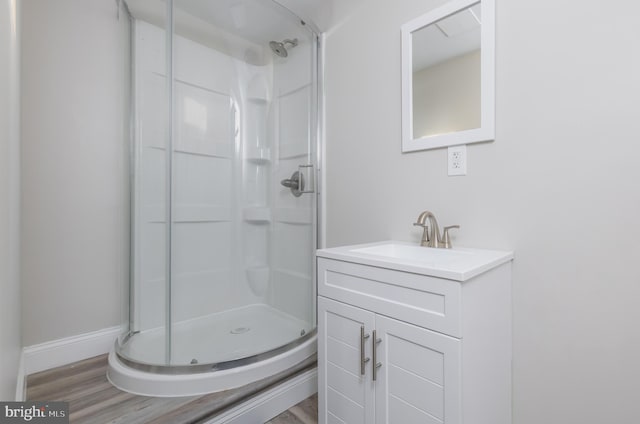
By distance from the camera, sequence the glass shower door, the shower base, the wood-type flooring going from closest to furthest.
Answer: the wood-type flooring, the shower base, the glass shower door

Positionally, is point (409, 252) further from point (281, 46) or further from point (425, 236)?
point (281, 46)

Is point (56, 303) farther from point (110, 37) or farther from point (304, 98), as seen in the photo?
point (304, 98)

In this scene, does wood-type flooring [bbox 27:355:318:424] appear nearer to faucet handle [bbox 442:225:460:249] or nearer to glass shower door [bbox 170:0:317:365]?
glass shower door [bbox 170:0:317:365]

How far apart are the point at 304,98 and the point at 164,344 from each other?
1592mm

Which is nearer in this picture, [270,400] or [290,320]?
[270,400]

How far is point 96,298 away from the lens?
1701 mm

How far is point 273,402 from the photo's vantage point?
136 cm

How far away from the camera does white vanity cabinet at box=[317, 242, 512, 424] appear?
2.78 ft

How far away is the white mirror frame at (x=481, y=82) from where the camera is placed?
1194 mm

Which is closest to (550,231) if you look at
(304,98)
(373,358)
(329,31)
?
(373,358)

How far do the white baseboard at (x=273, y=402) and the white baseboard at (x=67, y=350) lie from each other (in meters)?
0.96

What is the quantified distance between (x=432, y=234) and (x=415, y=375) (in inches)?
24.5

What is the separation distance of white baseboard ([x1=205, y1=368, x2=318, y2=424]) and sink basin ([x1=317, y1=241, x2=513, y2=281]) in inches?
27.7

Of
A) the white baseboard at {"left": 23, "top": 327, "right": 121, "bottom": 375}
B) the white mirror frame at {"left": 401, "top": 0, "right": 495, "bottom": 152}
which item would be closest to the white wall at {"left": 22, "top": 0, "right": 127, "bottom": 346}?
the white baseboard at {"left": 23, "top": 327, "right": 121, "bottom": 375}
